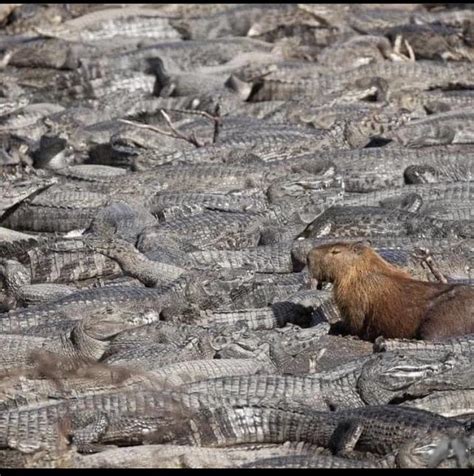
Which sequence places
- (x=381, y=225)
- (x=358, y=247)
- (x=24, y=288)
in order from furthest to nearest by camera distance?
(x=381, y=225) → (x=24, y=288) → (x=358, y=247)

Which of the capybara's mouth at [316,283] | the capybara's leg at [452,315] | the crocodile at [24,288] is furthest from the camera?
the crocodile at [24,288]

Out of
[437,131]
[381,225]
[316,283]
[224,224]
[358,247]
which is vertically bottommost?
[437,131]

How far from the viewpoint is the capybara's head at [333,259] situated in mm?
8422

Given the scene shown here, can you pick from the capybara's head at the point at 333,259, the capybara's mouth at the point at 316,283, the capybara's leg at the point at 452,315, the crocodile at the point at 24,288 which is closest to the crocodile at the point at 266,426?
the capybara's leg at the point at 452,315

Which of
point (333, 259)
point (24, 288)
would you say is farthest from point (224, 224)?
point (333, 259)

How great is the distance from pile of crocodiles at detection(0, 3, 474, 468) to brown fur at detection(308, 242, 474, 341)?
0.45ft

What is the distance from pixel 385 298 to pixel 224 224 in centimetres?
253

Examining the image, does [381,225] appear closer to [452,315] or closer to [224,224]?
[224,224]

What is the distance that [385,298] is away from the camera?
26.9 feet

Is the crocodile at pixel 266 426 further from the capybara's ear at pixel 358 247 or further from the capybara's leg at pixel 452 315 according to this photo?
the capybara's ear at pixel 358 247

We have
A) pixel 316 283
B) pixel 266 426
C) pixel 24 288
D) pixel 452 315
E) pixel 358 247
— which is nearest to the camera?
pixel 266 426

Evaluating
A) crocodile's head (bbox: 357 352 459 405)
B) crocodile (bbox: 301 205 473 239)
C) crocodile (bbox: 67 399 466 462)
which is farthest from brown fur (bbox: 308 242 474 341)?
crocodile (bbox: 301 205 473 239)

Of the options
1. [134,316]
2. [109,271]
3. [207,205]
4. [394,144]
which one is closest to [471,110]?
[394,144]

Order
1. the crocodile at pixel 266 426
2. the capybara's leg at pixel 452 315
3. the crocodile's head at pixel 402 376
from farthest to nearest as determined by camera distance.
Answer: the capybara's leg at pixel 452 315 < the crocodile's head at pixel 402 376 < the crocodile at pixel 266 426
